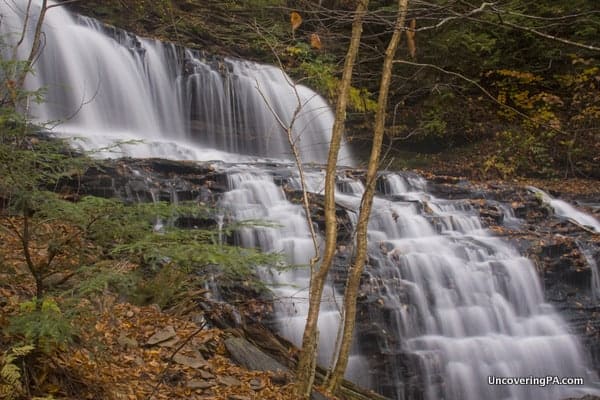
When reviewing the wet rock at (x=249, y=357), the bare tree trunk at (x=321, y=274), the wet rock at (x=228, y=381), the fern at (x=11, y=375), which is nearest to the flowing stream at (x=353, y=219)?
the bare tree trunk at (x=321, y=274)

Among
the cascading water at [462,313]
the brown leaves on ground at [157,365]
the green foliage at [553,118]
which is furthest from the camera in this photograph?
the green foliage at [553,118]

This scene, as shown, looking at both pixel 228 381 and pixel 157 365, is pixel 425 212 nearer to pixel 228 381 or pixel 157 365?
pixel 228 381

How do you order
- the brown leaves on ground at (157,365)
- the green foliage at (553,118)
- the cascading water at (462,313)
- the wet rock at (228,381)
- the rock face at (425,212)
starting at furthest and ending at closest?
1. the green foliage at (553,118)
2. the cascading water at (462,313)
3. the rock face at (425,212)
4. the wet rock at (228,381)
5. the brown leaves on ground at (157,365)

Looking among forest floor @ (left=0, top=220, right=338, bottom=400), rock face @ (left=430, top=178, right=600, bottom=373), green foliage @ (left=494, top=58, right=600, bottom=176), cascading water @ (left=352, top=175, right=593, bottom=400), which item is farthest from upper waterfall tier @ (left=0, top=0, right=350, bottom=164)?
forest floor @ (left=0, top=220, right=338, bottom=400)

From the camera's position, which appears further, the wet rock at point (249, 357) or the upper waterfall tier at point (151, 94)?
the upper waterfall tier at point (151, 94)

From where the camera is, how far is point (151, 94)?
45.4 feet

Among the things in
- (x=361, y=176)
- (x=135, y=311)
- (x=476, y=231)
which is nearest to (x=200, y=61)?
(x=361, y=176)

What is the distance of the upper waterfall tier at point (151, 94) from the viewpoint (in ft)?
40.2

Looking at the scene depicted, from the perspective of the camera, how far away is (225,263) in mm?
2949

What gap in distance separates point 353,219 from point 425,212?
2.23 meters

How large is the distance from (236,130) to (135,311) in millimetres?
10328

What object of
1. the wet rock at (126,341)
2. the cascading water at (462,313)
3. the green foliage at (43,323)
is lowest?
the cascading water at (462,313)

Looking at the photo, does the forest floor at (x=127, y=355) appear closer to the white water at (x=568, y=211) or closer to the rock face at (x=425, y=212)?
the rock face at (x=425, y=212)

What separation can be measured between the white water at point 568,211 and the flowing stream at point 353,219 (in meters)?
0.09
